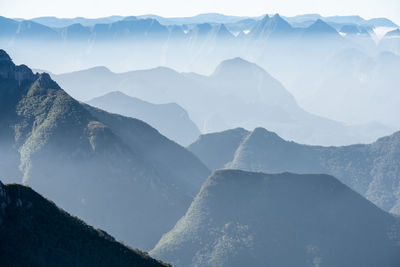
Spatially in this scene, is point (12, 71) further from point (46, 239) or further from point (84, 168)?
point (46, 239)

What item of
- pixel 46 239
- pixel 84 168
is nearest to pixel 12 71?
pixel 84 168

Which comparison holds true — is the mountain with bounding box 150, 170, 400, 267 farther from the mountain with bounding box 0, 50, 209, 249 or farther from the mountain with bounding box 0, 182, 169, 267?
the mountain with bounding box 0, 182, 169, 267

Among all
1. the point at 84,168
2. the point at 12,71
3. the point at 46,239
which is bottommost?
the point at 84,168

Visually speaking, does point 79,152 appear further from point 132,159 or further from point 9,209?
point 9,209

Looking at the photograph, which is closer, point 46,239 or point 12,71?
point 46,239

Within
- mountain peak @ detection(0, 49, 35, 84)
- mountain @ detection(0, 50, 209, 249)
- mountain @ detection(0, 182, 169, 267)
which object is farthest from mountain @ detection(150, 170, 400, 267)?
mountain peak @ detection(0, 49, 35, 84)
